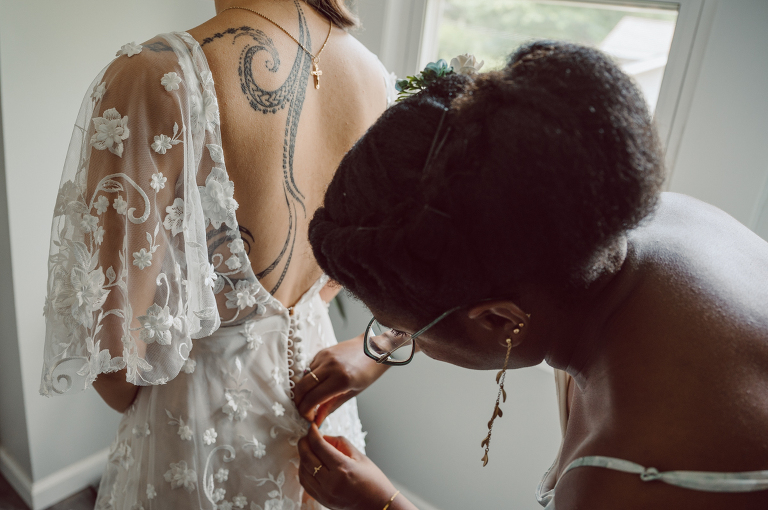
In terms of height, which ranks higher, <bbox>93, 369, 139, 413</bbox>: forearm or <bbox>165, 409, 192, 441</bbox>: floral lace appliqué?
<bbox>93, 369, 139, 413</bbox>: forearm

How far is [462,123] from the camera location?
503mm

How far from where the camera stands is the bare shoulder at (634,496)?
459 mm

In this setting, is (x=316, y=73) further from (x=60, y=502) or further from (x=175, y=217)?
(x=60, y=502)

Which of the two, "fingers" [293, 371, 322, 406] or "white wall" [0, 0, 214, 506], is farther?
"white wall" [0, 0, 214, 506]

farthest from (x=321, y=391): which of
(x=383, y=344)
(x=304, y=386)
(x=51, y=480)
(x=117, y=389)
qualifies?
(x=51, y=480)

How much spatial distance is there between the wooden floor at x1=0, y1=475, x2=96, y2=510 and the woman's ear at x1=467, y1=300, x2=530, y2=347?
1838 mm

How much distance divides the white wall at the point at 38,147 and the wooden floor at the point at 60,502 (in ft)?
0.19

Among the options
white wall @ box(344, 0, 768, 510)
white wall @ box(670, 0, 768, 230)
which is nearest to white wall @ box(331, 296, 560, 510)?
white wall @ box(344, 0, 768, 510)

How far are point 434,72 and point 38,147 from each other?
1.27 meters

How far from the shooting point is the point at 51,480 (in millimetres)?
A: 1712

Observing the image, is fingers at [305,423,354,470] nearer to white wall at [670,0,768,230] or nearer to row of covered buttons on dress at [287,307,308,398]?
row of covered buttons on dress at [287,307,308,398]

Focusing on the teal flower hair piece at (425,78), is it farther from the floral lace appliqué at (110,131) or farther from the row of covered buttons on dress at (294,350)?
the row of covered buttons on dress at (294,350)

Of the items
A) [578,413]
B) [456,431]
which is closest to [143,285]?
[578,413]

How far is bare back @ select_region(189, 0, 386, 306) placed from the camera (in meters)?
0.73
